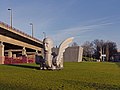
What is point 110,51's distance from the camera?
477 ft

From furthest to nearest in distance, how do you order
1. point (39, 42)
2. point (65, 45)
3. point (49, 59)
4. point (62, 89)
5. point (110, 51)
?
point (110, 51), point (39, 42), point (65, 45), point (49, 59), point (62, 89)

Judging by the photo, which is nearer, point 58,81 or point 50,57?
point 58,81

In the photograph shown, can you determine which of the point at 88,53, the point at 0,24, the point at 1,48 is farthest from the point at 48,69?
the point at 88,53

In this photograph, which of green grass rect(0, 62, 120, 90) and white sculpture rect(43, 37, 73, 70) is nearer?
green grass rect(0, 62, 120, 90)

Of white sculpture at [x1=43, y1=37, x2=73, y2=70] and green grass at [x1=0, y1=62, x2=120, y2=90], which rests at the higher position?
white sculpture at [x1=43, y1=37, x2=73, y2=70]

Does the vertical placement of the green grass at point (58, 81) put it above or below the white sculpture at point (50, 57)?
below

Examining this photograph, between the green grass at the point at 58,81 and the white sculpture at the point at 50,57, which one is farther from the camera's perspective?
the white sculpture at the point at 50,57

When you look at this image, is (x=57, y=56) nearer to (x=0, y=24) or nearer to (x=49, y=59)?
(x=49, y=59)

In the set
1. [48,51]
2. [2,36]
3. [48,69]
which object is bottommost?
[48,69]

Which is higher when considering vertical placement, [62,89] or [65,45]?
[65,45]

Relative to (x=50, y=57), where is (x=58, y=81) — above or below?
below

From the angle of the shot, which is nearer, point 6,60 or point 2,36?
point 6,60

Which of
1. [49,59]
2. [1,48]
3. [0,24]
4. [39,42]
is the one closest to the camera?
[49,59]

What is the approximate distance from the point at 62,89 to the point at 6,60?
4265 centimetres
